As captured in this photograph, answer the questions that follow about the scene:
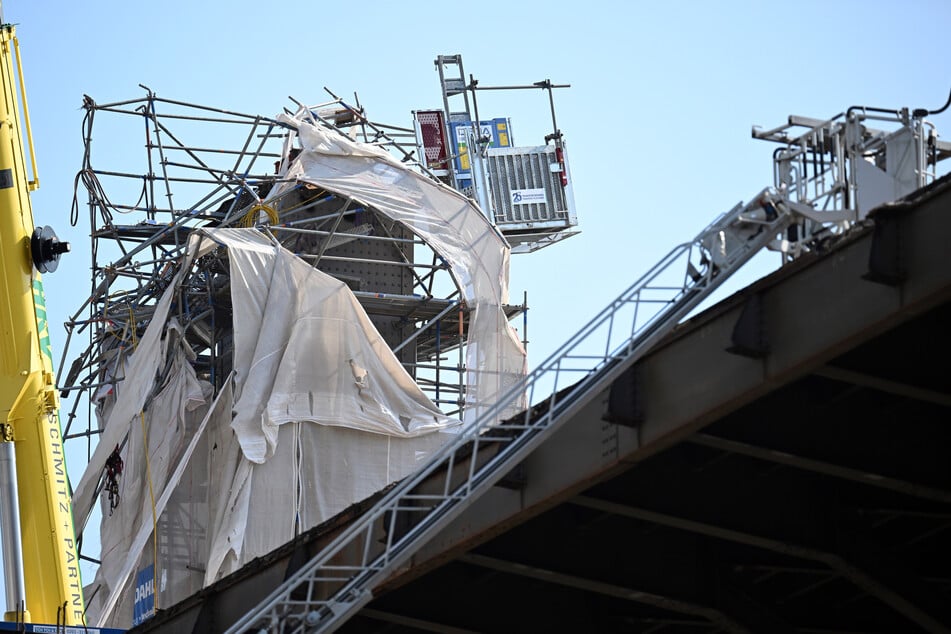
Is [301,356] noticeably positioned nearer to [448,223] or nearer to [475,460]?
[448,223]

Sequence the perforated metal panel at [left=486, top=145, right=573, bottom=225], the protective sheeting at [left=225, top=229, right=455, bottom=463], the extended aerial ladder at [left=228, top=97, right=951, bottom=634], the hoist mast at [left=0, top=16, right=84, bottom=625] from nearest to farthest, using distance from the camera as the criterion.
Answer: the extended aerial ladder at [left=228, top=97, right=951, bottom=634]
the hoist mast at [left=0, top=16, right=84, bottom=625]
the protective sheeting at [left=225, top=229, right=455, bottom=463]
the perforated metal panel at [left=486, top=145, right=573, bottom=225]

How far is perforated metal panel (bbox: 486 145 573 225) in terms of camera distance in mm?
36719

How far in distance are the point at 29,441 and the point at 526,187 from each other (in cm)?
1710

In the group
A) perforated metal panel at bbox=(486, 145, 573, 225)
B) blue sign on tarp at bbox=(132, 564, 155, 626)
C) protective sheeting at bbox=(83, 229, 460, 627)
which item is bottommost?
blue sign on tarp at bbox=(132, 564, 155, 626)

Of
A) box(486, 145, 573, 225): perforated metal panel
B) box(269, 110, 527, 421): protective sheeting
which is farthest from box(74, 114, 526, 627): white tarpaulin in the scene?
box(486, 145, 573, 225): perforated metal panel

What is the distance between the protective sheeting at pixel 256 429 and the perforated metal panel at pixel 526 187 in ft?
21.5

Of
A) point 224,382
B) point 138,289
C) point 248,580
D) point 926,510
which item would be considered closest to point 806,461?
point 926,510

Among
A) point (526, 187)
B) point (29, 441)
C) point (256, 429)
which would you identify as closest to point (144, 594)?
point (256, 429)

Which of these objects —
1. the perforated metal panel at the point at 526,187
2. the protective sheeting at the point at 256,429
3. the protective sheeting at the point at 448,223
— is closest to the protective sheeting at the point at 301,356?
the protective sheeting at the point at 256,429

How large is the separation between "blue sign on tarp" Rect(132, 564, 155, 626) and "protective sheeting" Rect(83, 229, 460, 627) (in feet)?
0.22

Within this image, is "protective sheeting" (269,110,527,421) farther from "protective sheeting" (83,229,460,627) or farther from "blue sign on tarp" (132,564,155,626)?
"blue sign on tarp" (132,564,155,626)

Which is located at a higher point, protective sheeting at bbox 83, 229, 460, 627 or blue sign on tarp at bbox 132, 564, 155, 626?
protective sheeting at bbox 83, 229, 460, 627

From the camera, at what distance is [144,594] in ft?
99.9

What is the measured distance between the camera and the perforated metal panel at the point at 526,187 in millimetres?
36719
